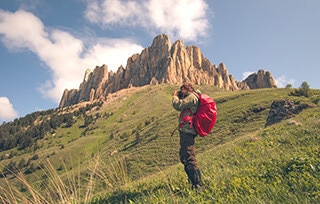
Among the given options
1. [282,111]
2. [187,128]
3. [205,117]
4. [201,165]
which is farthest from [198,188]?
[282,111]

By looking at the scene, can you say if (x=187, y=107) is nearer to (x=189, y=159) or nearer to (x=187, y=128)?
(x=187, y=128)

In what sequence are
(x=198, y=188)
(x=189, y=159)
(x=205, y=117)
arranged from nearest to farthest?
(x=198, y=188)
(x=189, y=159)
(x=205, y=117)

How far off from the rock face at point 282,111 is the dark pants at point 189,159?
22.5m

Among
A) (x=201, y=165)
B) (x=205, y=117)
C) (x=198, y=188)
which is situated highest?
(x=205, y=117)

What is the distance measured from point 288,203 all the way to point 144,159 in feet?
122

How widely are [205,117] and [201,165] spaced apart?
13.1ft

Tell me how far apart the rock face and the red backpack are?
73.1 feet

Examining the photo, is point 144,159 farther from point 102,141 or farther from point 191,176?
point 102,141

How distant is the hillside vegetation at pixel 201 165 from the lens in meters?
5.08

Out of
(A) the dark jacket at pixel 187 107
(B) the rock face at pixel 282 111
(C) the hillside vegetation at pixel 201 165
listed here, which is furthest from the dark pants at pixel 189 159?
(B) the rock face at pixel 282 111

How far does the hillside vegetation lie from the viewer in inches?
200

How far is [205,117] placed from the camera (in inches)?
287

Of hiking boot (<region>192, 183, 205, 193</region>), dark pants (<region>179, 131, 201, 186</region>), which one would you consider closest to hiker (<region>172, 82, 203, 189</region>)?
dark pants (<region>179, 131, 201, 186</region>)

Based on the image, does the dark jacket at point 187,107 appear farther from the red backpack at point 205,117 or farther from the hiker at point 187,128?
the red backpack at point 205,117
